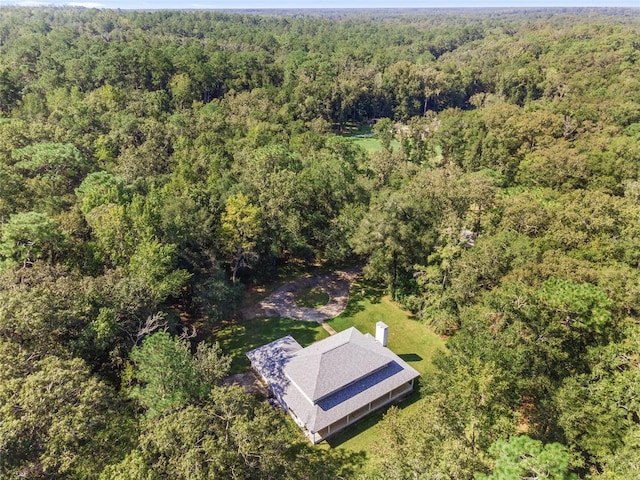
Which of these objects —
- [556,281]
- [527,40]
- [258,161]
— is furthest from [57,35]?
[527,40]

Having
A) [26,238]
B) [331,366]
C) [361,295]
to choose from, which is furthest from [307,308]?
[26,238]

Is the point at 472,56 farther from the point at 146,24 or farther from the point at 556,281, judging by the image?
the point at 556,281

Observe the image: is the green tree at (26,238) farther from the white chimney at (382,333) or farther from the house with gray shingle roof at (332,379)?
the white chimney at (382,333)

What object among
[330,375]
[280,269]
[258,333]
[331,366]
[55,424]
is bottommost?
[280,269]

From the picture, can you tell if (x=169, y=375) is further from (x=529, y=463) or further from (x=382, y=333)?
(x=529, y=463)

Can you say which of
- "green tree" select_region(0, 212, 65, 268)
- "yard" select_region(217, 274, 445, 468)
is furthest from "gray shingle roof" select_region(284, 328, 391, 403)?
"green tree" select_region(0, 212, 65, 268)

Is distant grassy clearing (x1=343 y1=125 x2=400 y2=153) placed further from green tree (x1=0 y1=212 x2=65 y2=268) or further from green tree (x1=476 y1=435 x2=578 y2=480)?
green tree (x1=476 y1=435 x2=578 y2=480)

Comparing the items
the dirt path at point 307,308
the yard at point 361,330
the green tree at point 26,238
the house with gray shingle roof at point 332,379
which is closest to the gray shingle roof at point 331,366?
the house with gray shingle roof at point 332,379
